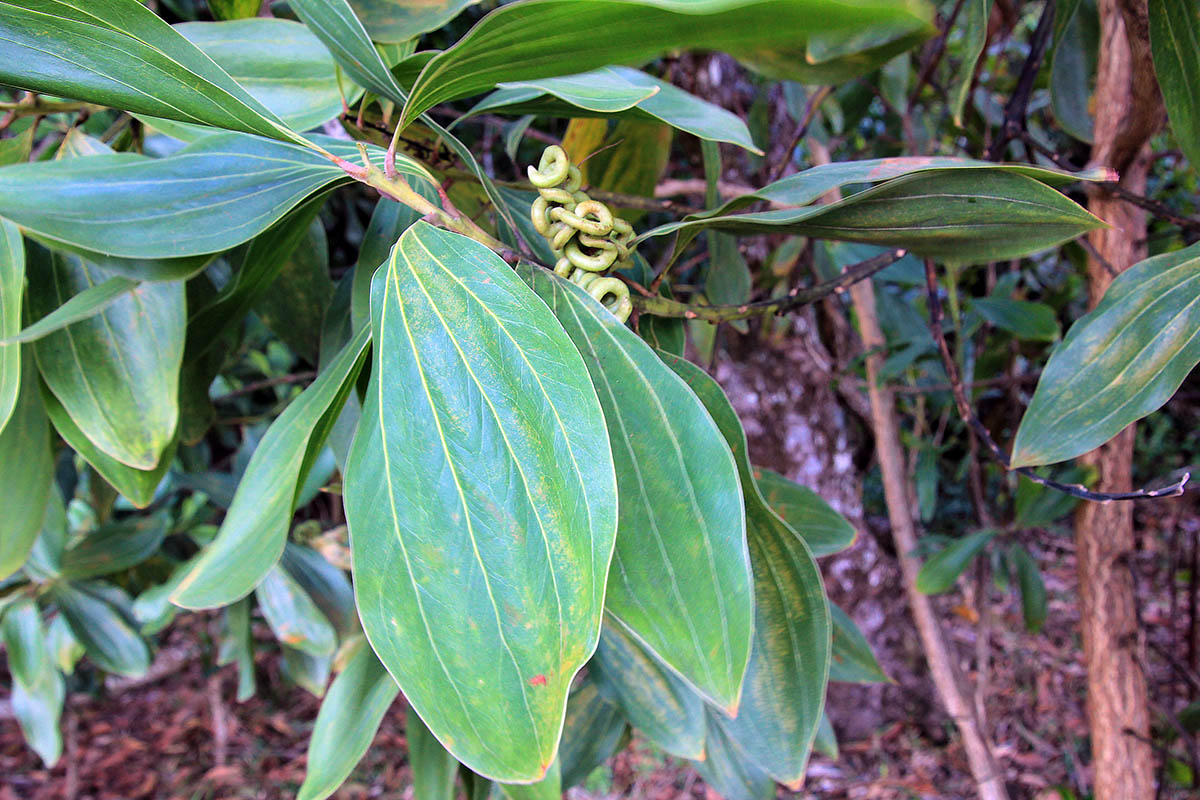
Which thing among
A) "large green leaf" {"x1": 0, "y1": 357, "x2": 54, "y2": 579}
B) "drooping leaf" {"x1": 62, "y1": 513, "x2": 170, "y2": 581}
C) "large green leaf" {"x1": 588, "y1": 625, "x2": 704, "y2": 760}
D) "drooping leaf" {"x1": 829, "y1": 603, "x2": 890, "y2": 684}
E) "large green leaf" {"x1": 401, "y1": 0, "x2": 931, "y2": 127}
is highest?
"large green leaf" {"x1": 401, "y1": 0, "x2": 931, "y2": 127}

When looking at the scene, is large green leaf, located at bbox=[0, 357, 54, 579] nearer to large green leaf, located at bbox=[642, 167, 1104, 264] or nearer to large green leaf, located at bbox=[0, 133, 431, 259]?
large green leaf, located at bbox=[0, 133, 431, 259]

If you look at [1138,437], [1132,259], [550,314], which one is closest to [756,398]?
[1132,259]

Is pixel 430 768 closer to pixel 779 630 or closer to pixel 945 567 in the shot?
pixel 779 630

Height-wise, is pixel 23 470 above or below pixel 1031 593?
above

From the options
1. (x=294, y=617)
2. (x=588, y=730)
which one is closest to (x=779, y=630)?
(x=588, y=730)

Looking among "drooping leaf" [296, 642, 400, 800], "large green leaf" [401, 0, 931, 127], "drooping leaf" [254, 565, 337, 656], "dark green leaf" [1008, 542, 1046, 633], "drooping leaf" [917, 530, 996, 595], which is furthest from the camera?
"dark green leaf" [1008, 542, 1046, 633]

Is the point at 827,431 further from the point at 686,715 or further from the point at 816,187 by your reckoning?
the point at 816,187

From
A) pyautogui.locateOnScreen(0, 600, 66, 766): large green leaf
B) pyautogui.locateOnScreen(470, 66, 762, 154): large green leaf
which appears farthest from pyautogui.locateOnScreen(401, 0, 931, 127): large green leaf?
pyautogui.locateOnScreen(0, 600, 66, 766): large green leaf
